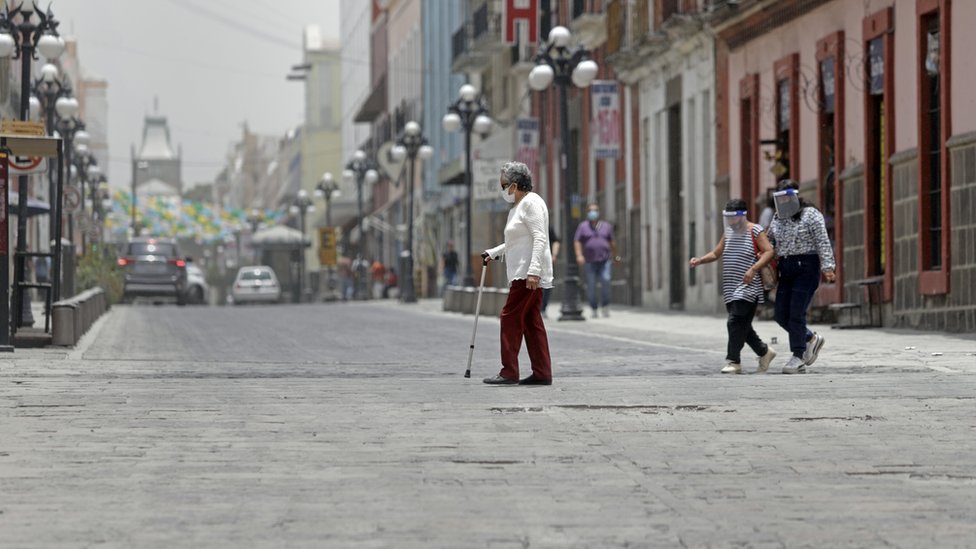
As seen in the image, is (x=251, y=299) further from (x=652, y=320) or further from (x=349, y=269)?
(x=652, y=320)

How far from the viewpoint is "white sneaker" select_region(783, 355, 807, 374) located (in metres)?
15.8

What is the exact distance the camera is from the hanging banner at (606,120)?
37956 mm

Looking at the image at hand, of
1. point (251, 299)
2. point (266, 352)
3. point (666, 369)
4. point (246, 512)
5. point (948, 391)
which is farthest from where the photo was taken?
point (251, 299)

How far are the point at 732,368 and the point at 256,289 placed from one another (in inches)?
2334

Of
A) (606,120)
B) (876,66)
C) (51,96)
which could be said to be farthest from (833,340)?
(51,96)

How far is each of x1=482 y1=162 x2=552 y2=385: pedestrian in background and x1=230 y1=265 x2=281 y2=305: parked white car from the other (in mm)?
59649

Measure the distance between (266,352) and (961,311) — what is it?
24.7ft

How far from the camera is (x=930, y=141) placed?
79.2ft

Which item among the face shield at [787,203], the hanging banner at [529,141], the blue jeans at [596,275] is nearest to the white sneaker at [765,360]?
the face shield at [787,203]

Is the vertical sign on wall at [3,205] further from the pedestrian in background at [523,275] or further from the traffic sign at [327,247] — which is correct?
the traffic sign at [327,247]

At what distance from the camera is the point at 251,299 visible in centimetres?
7394

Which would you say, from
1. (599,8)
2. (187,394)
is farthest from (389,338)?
(599,8)

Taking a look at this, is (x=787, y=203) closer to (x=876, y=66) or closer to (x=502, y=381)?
(x=502, y=381)

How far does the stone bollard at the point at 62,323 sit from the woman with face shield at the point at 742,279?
25.6 ft
